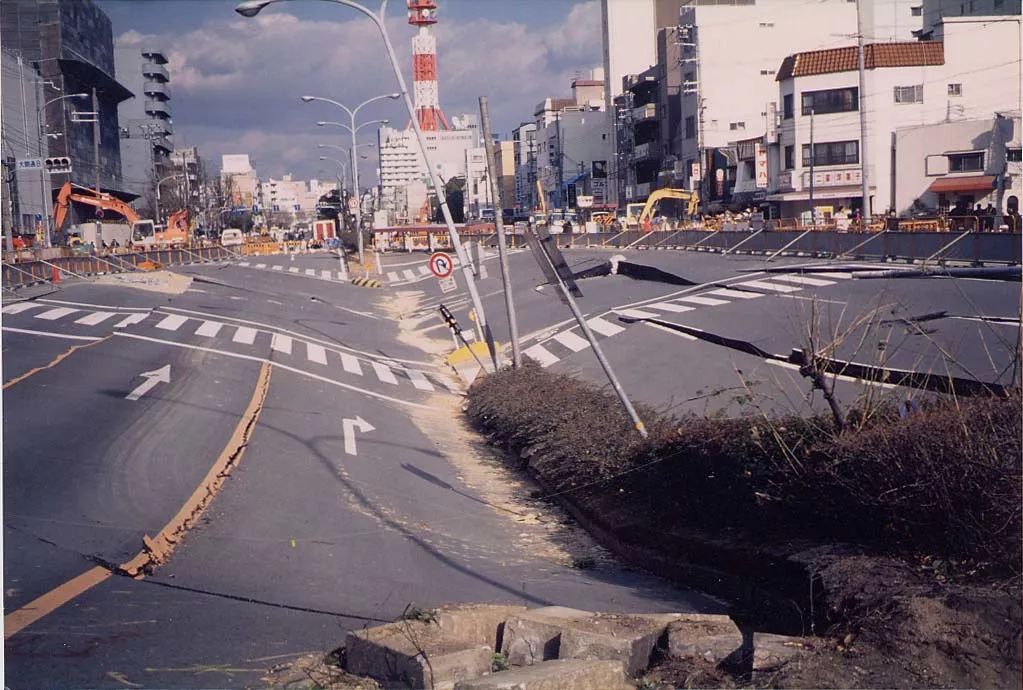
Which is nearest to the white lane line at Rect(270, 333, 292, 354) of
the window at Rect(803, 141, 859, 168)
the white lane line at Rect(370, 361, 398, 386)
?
the white lane line at Rect(370, 361, 398, 386)

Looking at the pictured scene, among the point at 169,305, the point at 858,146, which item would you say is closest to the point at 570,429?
the point at 169,305

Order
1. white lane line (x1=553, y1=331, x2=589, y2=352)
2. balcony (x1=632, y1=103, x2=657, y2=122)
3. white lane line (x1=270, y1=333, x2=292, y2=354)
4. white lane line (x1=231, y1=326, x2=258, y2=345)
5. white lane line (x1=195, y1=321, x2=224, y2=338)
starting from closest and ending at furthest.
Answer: white lane line (x1=553, y1=331, x2=589, y2=352)
white lane line (x1=270, y1=333, x2=292, y2=354)
white lane line (x1=231, y1=326, x2=258, y2=345)
white lane line (x1=195, y1=321, x2=224, y2=338)
balcony (x1=632, y1=103, x2=657, y2=122)

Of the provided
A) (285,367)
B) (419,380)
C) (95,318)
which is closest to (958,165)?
(419,380)

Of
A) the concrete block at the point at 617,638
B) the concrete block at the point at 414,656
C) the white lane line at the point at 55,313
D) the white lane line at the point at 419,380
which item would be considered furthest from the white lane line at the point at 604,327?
the concrete block at the point at 414,656

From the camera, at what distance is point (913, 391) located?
937 centimetres

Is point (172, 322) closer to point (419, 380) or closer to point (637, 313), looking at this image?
point (419, 380)

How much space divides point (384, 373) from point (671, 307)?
729 centimetres

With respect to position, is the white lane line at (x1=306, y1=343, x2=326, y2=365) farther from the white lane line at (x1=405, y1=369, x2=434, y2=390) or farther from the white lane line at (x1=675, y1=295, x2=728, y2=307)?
the white lane line at (x1=675, y1=295, x2=728, y2=307)

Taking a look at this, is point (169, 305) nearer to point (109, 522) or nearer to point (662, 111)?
point (109, 522)

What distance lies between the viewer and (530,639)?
675 cm

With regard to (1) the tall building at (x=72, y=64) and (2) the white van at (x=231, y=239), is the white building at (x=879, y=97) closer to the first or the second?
(1) the tall building at (x=72, y=64)

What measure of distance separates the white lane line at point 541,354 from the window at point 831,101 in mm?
26494

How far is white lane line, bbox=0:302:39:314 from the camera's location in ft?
90.1

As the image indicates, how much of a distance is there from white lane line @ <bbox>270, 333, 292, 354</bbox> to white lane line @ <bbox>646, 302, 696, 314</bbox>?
9410mm
